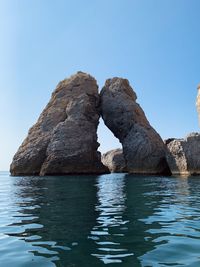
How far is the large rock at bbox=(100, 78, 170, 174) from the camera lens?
48375mm

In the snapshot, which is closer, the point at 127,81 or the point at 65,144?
the point at 65,144

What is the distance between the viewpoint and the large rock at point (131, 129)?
48.4 metres

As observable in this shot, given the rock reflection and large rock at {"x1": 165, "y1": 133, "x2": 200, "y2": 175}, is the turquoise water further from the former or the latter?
large rock at {"x1": 165, "y1": 133, "x2": 200, "y2": 175}

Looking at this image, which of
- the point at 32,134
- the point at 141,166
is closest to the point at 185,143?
the point at 141,166

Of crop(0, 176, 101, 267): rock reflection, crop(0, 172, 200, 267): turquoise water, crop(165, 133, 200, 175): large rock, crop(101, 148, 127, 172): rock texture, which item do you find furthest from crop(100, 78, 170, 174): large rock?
crop(0, 176, 101, 267): rock reflection

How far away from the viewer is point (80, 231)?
30.3ft

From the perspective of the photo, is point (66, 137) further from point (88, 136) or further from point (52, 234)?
point (52, 234)

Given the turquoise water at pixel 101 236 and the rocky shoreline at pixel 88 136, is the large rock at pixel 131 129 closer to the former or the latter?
the rocky shoreline at pixel 88 136

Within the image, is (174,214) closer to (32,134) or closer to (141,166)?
(141,166)

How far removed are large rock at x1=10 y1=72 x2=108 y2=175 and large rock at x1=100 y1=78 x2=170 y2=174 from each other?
3.39m

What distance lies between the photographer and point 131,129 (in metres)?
52.3

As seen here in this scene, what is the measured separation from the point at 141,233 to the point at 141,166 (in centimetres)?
4101

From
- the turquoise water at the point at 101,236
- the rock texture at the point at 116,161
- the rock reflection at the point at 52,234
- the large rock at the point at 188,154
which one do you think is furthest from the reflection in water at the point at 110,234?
the rock texture at the point at 116,161

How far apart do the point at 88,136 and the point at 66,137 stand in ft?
12.3
